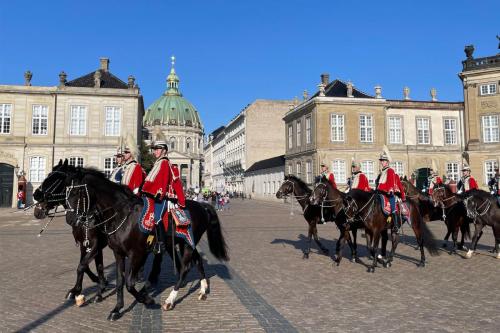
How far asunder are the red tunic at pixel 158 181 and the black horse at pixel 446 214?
7.97m

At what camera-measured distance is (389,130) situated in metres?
44.7

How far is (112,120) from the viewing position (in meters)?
38.9

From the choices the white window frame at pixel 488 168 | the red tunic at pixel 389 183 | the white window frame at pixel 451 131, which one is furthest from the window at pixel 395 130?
the red tunic at pixel 389 183

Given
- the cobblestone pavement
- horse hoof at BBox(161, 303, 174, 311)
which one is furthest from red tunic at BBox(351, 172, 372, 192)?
horse hoof at BBox(161, 303, 174, 311)

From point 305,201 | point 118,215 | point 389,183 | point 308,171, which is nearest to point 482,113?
point 308,171

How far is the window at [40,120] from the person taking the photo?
3762 centimetres

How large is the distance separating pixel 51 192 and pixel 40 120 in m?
36.4

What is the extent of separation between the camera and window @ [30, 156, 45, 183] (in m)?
37.1

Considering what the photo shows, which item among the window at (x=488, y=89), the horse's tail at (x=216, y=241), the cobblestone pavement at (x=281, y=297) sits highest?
the window at (x=488, y=89)

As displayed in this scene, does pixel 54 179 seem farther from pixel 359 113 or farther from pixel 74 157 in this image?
pixel 359 113

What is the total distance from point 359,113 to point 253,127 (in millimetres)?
31139

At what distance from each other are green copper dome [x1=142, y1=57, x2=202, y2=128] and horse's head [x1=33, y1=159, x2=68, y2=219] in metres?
137

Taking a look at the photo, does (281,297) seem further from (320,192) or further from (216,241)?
(320,192)

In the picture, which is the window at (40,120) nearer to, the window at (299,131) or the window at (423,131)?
the window at (299,131)
